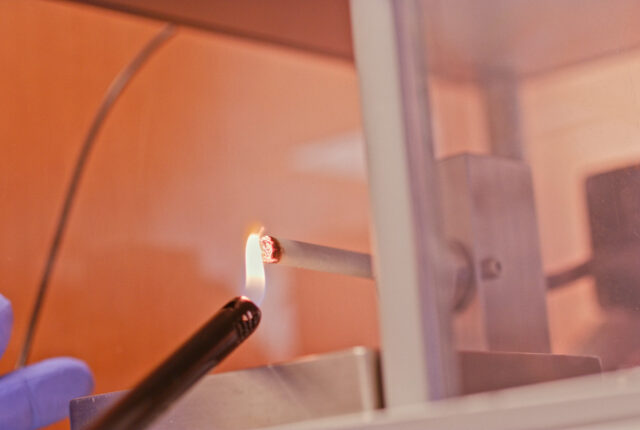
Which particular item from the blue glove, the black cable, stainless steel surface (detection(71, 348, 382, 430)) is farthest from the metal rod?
the black cable

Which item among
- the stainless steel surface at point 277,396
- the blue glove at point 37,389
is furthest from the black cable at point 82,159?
the stainless steel surface at point 277,396

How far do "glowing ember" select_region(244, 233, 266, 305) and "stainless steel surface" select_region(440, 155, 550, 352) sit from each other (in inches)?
2.6

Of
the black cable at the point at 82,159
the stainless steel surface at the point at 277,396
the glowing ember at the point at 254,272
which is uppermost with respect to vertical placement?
the black cable at the point at 82,159

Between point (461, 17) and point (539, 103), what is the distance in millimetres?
55

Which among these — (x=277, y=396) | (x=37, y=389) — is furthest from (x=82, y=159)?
(x=277, y=396)

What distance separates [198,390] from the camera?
0.80ft

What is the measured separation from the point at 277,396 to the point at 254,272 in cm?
5

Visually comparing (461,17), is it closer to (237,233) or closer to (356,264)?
(356,264)

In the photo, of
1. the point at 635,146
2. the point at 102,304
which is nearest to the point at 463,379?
the point at 635,146

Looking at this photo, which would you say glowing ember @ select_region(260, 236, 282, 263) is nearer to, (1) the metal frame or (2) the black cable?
(1) the metal frame

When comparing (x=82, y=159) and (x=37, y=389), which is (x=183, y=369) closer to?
(x=37, y=389)

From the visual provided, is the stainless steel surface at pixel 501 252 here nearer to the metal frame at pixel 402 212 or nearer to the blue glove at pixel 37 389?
the metal frame at pixel 402 212

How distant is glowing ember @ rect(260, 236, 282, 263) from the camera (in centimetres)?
26

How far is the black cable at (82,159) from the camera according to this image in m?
0.47
